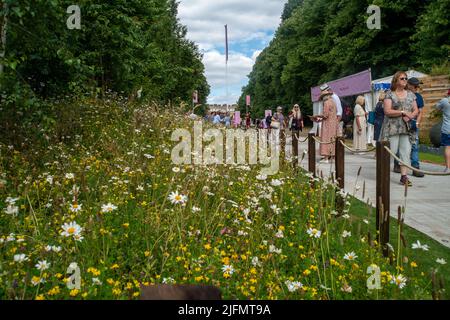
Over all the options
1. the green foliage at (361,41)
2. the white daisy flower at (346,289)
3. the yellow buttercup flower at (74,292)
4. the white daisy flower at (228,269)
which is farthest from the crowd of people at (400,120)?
the green foliage at (361,41)

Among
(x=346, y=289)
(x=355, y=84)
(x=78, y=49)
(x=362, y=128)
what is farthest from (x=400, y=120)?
(x=355, y=84)

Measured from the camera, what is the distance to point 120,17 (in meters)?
12.0

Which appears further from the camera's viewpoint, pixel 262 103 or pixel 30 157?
pixel 262 103

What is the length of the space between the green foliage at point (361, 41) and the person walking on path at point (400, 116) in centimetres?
1720

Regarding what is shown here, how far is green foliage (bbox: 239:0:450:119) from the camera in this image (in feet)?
80.2

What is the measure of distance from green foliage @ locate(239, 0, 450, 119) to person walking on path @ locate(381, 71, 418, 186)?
1720 cm

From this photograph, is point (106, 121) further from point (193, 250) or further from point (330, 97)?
point (193, 250)

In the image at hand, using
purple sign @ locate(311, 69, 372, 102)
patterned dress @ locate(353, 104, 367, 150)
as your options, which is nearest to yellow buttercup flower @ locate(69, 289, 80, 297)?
patterned dress @ locate(353, 104, 367, 150)

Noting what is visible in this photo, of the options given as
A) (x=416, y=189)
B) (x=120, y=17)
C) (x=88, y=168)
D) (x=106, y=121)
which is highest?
(x=120, y=17)

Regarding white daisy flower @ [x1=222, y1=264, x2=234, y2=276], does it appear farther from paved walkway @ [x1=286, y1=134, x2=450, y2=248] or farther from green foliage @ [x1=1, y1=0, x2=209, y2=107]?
green foliage @ [x1=1, y1=0, x2=209, y2=107]

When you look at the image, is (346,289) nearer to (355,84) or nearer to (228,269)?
(228,269)

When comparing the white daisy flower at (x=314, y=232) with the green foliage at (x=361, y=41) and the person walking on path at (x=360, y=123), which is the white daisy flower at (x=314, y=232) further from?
the green foliage at (x=361, y=41)
